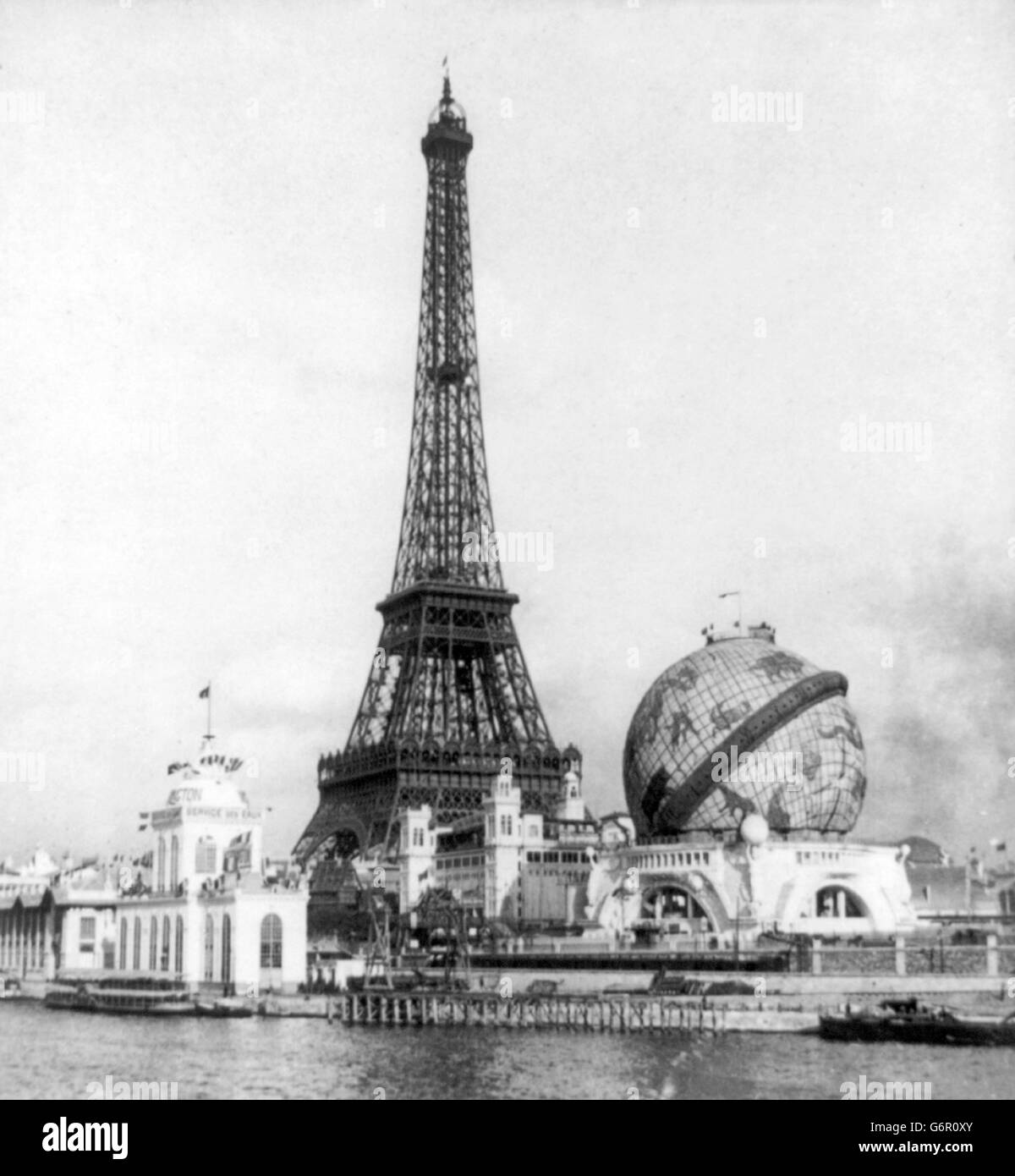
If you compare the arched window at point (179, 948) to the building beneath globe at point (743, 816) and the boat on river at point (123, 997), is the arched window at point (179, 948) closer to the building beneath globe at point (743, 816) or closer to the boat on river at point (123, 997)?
the boat on river at point (123, 997)

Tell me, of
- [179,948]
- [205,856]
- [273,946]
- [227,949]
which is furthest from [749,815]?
[179,948]

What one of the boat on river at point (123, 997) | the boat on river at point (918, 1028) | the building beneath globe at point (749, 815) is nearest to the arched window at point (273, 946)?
the boat on river at point (123, 997)

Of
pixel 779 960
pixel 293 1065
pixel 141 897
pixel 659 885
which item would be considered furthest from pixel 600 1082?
pixel 141 897

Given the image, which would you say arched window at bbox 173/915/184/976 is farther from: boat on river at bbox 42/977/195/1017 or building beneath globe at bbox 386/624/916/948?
building beneath globe at bbox 386/624/916/948

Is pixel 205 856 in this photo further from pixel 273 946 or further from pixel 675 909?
pixel 675 909

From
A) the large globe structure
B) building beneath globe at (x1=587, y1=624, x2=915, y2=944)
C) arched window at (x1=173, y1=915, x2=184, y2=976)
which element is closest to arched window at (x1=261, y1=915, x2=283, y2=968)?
arched window at (x1=173, y1=915, x2=184, y2=976)
